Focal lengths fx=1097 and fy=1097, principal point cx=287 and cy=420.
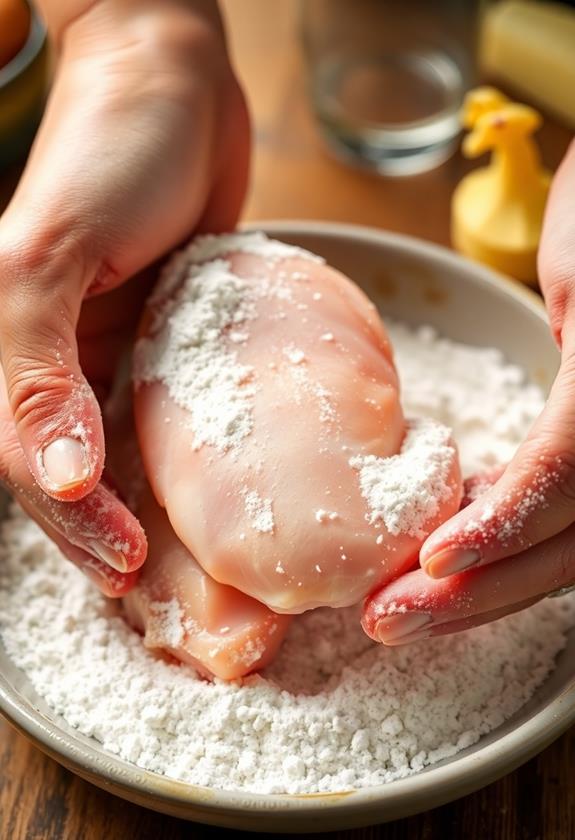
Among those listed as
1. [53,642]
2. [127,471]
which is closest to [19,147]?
[127,471]

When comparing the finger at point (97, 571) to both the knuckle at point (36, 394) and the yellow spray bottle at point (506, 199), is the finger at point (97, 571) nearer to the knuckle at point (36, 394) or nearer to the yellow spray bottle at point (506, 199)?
the knuckle at point (36, 394)

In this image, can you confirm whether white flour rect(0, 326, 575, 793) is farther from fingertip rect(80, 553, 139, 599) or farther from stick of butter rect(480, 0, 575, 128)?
stick of butter rect(480, 0, 575, 128)

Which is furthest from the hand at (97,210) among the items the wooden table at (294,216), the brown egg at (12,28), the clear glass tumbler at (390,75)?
the clear glass tumbler at (390,75)

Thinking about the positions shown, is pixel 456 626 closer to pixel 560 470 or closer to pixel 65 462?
pixel 560 470

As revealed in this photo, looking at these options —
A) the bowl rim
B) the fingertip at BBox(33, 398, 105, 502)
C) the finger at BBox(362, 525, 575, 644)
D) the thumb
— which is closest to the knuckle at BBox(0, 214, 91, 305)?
the thumb

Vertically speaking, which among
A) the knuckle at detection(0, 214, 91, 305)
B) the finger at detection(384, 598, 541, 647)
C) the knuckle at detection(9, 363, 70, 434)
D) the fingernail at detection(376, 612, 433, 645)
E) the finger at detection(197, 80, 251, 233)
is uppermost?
the knuckle at detection(0, 214, 91, 305)

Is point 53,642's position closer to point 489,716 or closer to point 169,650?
point 169,650
